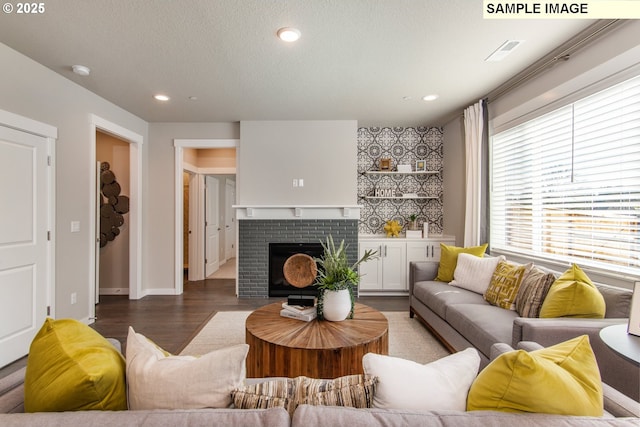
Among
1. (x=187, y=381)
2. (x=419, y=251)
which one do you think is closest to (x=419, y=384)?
(x=187, y=381)

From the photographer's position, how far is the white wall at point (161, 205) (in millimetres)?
4684

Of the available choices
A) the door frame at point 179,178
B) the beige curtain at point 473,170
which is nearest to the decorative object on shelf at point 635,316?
the beige curtain at point 473,170

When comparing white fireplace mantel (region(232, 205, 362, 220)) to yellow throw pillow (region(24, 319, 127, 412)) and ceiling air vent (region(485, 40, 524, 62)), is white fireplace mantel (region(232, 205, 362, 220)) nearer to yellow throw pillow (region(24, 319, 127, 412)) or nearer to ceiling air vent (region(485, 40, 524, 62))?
ceiling air vent (region(485, 40, 524, 62))

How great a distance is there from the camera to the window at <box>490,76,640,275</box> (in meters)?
2.13

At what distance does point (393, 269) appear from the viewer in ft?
15.0

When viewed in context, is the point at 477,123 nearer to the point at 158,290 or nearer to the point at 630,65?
the point at 630,65

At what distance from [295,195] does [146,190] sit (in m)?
2.25

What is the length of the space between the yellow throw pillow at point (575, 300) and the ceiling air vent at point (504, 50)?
175 cm

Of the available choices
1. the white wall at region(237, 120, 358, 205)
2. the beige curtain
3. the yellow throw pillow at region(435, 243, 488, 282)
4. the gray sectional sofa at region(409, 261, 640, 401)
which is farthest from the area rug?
the white wall at region(237, 120, 358, 205)

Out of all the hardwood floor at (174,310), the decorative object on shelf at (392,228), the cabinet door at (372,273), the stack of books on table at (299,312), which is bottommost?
the hardwood floor at (174,310)

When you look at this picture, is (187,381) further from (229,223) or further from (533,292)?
(229,223)

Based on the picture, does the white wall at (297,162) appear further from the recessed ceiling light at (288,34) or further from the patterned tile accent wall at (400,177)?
the recessed ceiling light at (288,34)

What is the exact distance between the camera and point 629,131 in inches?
83.8

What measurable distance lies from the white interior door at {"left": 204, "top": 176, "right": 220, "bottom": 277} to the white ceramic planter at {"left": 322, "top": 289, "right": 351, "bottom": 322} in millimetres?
4300
